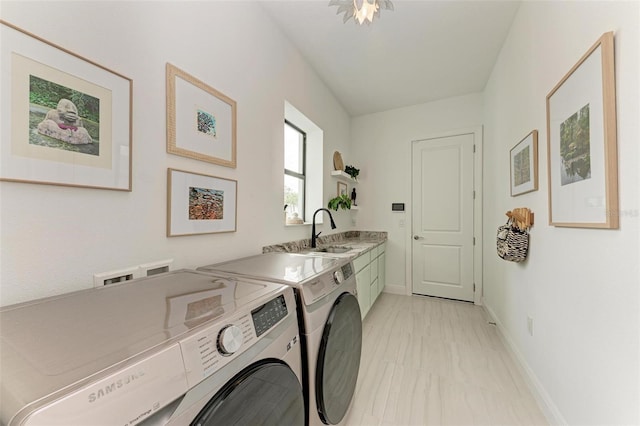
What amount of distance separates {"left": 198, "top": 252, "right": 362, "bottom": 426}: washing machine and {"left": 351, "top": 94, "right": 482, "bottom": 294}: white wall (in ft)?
7.90

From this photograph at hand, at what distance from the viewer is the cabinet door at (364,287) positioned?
2.34 metres

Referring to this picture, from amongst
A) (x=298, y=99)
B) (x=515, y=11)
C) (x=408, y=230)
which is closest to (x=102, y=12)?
(x=298, y=99)

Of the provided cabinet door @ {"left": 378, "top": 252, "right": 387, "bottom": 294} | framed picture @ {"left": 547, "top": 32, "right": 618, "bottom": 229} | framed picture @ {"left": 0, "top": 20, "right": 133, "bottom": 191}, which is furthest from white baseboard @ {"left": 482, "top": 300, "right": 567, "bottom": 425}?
framed picture @ {"left": 0, "top": 20, "right": 133, "bottom": 191}

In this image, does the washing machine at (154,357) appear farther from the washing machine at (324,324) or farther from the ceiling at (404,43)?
the ceiling at (404,43)

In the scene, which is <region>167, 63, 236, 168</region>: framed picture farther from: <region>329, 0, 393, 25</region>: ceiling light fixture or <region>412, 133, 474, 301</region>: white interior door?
<region>412, 133, 474, 301</region>: white interior door

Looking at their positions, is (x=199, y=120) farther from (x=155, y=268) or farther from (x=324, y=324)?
(x=324, y=324)

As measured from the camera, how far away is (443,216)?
133 inches

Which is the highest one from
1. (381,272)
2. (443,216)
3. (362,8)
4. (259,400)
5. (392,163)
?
(362,8)

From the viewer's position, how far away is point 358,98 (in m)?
3.33

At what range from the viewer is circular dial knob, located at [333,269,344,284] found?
119 cm

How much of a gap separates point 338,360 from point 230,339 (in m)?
0.71

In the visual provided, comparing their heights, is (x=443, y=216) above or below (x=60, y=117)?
below

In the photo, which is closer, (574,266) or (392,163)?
(574,266)

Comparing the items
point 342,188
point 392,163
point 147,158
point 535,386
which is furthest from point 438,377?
point 392,163
